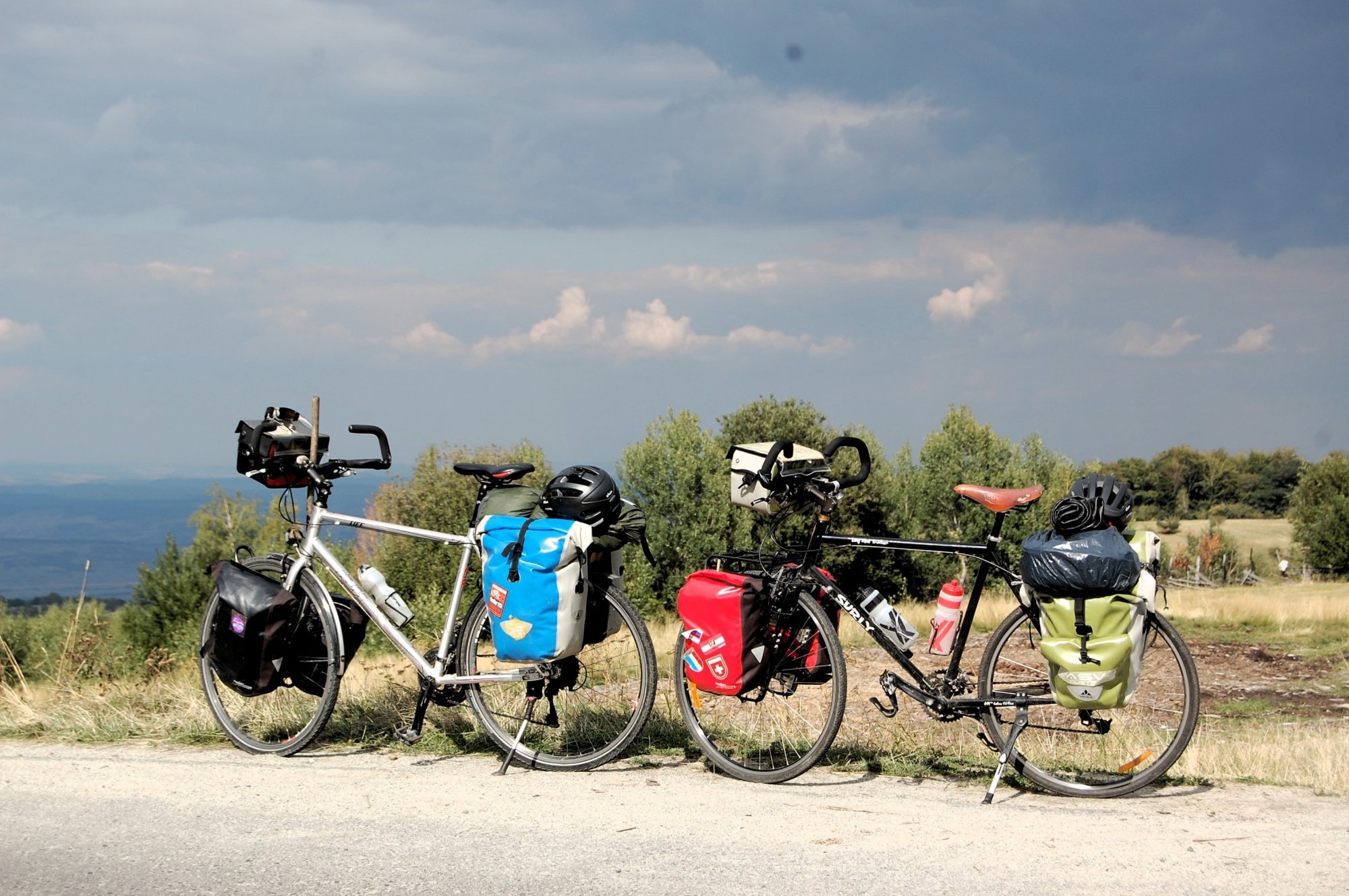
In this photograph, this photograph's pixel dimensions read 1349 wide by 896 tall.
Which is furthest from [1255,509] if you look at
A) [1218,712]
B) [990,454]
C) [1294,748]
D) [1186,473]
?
[1294,748]

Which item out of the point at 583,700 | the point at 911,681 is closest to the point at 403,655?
the point at 583,700

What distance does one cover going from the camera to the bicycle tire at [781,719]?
16.5 ft

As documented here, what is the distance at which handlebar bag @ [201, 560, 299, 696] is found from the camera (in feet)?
18.5

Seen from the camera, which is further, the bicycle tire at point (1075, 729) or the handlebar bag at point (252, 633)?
the handlebar bag at point (252, 633)

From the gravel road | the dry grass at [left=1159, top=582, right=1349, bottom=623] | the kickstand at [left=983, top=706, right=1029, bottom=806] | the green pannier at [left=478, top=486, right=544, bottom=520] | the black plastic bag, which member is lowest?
the dry grass at [left=1159, top=582, right=1349, bottom=623]

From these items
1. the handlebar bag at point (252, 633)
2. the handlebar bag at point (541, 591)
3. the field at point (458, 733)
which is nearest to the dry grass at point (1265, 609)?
the field at point (458, 733)

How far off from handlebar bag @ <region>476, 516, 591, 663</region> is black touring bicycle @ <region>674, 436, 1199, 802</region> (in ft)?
2.06

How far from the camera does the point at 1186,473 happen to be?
10238 centimetres

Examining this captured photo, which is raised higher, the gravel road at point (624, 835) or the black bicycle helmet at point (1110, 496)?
the black bicycle helmet at point (1110, 496)

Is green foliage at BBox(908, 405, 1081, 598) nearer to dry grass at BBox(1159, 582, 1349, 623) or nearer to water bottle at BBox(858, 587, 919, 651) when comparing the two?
dry grass at BBox(1159, 582, 1349, 623)

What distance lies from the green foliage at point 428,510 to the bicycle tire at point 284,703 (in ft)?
81.8

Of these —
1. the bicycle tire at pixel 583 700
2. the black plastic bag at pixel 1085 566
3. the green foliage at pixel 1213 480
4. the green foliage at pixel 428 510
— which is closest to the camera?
the black plastic bag at pixel 1085 566

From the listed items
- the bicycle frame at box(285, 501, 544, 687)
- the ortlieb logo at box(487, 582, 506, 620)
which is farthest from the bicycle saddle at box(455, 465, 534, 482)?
the ortlieb logo at box(487, 582, 506, 620)

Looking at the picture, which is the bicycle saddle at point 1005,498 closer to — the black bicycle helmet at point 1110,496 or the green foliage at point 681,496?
the black bicycle helmet at point 1110,496
